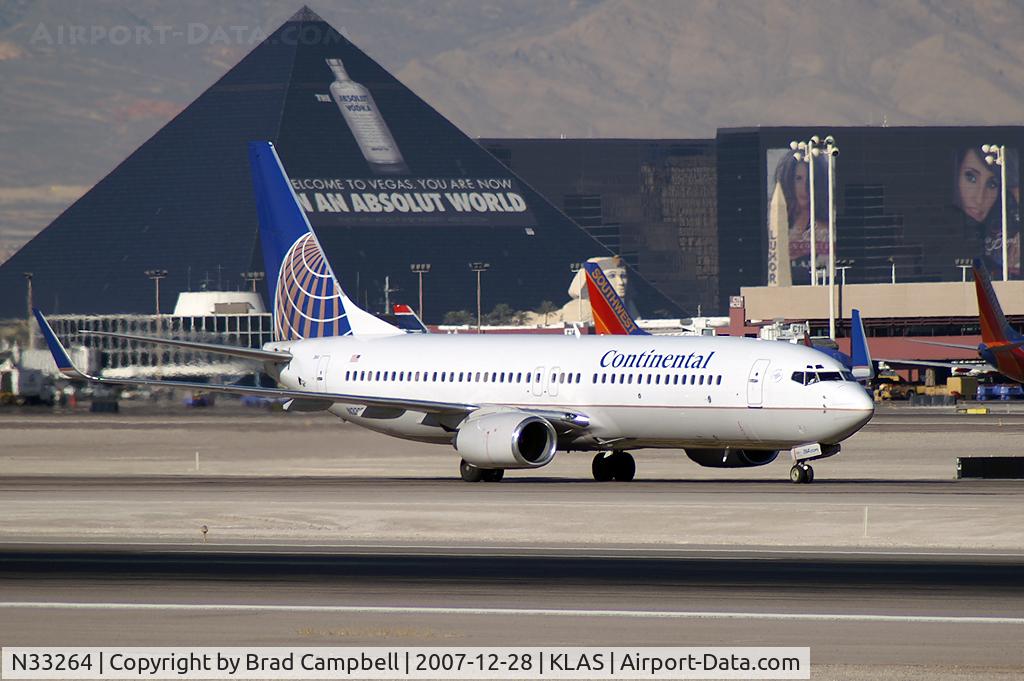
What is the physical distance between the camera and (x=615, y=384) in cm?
4088

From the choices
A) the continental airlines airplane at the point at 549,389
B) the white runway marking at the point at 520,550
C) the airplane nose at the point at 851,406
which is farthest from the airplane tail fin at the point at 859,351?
the white runway marking at the point at 520,550

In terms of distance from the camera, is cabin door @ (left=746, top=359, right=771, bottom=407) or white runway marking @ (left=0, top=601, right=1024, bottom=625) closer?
white runway marking @ (left=0, top=601, right=1024, bottom=625)

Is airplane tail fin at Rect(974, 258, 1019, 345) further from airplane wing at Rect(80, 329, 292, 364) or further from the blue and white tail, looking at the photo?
airplane wing at Rect(80, 329, 292, 364)

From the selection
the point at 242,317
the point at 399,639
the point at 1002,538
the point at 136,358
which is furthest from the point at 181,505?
the point at 242,317

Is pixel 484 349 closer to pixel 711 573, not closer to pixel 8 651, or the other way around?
pixel 711 573

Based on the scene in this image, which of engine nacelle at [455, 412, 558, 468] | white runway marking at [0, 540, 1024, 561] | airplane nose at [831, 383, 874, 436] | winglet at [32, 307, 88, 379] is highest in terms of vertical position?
winglet at [32, 307, 88, 379]

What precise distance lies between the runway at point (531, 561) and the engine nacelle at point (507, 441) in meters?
0.70

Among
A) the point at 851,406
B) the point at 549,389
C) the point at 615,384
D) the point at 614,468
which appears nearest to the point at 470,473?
the point at 549,389

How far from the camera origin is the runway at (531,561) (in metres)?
18.3

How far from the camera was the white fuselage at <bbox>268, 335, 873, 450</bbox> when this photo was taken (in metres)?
38.7

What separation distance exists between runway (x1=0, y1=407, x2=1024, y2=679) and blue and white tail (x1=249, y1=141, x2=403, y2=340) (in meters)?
3.60

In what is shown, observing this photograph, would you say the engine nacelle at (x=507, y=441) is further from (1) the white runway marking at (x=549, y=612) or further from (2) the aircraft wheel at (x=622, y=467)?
(1) the white runway marking at (x=549, y=612)

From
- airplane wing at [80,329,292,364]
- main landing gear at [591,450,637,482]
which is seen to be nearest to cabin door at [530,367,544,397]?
main landing gear at [591,450,637,482]

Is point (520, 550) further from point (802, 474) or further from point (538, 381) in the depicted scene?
point (538, 381)
